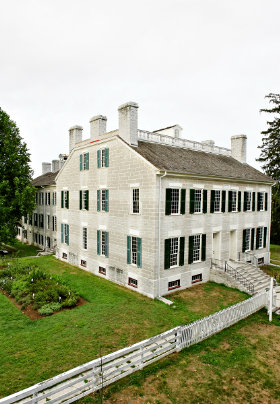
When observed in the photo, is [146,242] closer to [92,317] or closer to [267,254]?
[92,317]

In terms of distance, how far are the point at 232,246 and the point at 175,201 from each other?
29.0 feet

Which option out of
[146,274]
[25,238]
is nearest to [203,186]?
[146,274]

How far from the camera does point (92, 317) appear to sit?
13938 mm

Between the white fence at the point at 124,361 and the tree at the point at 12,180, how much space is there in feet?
71.6

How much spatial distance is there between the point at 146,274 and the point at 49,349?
7.67 meters

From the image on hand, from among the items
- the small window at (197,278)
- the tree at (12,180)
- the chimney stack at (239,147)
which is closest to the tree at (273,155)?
the chimney stack at (239,147)

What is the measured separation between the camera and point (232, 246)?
75.4 feet

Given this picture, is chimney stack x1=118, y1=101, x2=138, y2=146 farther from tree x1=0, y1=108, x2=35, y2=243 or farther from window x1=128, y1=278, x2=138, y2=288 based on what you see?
tree x1=0, y1=108, x2=35, y2=243

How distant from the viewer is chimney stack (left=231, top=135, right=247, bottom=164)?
27.5 m

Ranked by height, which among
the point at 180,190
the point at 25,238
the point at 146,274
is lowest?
the point at 25,238

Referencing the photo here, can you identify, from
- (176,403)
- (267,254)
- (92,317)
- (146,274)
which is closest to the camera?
(176,403)

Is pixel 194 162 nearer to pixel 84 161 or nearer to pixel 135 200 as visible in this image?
pixel 135 200

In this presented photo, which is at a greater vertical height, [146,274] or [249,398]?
[146,274]

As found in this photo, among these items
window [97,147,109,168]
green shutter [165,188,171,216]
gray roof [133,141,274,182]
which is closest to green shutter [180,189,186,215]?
green shutter [165,188,171,216]
